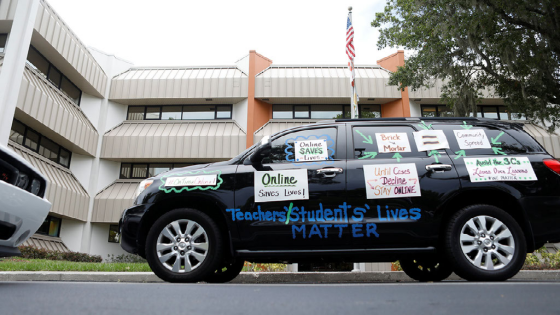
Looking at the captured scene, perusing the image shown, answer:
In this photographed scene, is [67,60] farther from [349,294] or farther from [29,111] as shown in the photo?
[349,294]

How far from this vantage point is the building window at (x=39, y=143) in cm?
1633

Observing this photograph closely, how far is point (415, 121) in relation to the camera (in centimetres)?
480

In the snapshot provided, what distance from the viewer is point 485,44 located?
11781 millimetres

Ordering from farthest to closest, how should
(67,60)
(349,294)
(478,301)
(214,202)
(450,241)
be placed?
(67,60)
(214,202)
(450,241)
(349,294)
(478,301)

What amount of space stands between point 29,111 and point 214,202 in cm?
1448

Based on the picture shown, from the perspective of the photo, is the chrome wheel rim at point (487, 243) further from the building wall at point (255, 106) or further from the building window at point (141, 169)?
the building window at point (141, 169)

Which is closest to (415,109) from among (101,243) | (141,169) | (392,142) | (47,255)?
(141,169)

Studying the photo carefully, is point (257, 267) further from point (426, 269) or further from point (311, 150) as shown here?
point (311, 150)

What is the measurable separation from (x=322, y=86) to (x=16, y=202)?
62.0ft

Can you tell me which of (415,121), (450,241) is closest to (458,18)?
(415,121)

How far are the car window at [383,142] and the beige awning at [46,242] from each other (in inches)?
615

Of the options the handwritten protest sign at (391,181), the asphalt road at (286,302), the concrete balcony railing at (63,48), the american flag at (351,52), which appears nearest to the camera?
the asphalt road at (286,302)

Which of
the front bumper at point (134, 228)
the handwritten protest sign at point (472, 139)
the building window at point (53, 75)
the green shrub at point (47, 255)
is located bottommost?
the green shrub at point (47, 255)

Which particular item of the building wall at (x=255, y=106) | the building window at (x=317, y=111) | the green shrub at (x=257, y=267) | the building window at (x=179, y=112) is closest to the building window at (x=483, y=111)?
the building window at (x=317, y=111)
